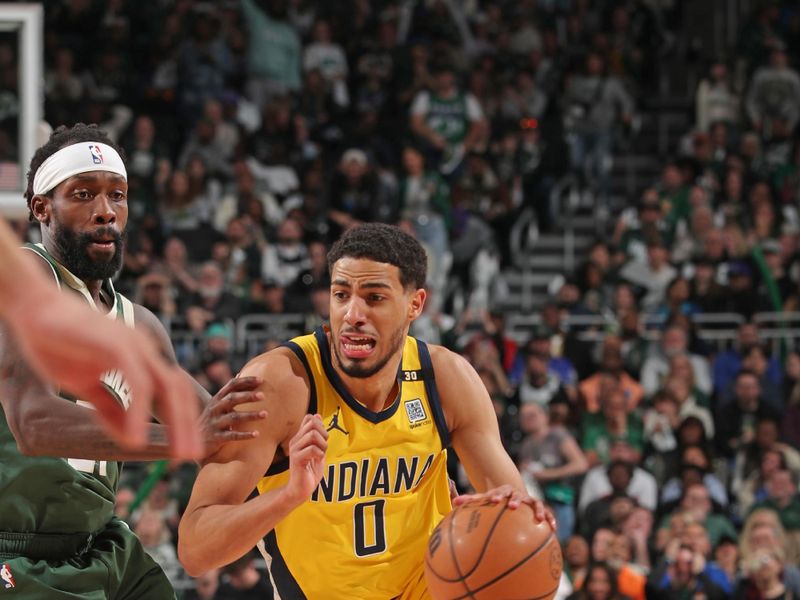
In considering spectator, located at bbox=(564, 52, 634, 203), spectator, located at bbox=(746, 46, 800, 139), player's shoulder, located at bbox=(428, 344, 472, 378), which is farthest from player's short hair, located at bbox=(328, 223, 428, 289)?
spectator, located at bbox=(746, 46, 800, 139)

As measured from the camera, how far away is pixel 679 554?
984cm

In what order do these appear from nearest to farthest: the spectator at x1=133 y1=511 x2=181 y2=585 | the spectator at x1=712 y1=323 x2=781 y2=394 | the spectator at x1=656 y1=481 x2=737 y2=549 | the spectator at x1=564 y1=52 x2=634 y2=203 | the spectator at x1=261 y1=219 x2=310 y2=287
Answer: the spectator at x1=133 y1=511 x2=181 y2=585 → the spectator at x1=656 y1=481 x2=737 y2=549 → the spectator at x1=712 y1=323 x2=781 y2=394 → the spectator at x1=261 y1=219 x2=310 y2=287 → the spectator at x1=564 y1=52 x2=634 y2=203

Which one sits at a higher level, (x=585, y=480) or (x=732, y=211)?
(x=732, y=211)

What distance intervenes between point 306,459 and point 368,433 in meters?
0.72

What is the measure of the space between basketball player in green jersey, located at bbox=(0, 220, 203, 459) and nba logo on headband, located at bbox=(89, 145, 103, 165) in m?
2.78

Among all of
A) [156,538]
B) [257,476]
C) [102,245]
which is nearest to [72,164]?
[102,245]

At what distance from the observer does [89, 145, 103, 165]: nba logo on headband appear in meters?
4.58

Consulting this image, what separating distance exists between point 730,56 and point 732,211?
12.3 feet

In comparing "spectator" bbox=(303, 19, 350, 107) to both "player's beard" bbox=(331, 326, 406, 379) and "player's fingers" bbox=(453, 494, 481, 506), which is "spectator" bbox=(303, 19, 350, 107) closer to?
"player's beard" bbox=(331, 326, 406, 379)

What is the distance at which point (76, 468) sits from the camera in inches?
177

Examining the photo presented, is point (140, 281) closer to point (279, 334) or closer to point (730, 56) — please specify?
point (279, 334)

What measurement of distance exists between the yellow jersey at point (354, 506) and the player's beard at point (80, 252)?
78 cm

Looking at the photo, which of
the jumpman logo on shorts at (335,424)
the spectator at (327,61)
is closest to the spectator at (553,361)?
the spectator at (327,61)

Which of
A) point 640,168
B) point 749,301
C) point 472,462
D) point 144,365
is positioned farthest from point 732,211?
point 144,365
